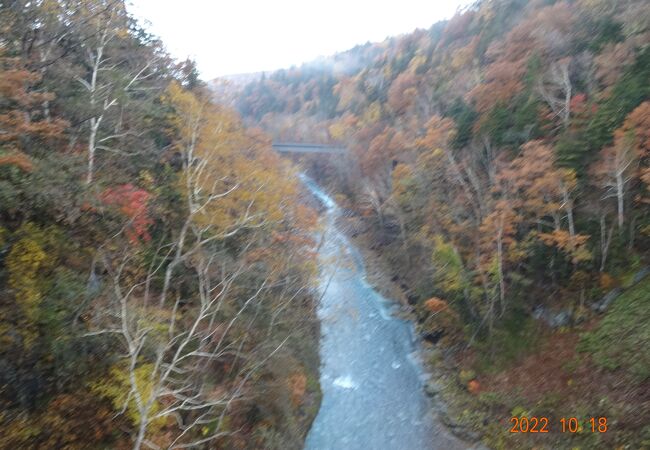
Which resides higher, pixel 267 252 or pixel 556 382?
pixel 267 252

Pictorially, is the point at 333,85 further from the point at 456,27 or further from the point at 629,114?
the point at 629,114

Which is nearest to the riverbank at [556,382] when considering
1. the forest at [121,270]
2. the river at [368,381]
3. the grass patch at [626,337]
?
the grass patch at [626,337]

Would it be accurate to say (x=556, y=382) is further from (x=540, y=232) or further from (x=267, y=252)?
(x=267, y=252)

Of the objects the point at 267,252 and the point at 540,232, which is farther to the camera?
the point at 540,232

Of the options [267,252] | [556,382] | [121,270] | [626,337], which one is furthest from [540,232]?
[121,270]

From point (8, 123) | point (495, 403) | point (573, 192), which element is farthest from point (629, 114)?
point (8, 123)

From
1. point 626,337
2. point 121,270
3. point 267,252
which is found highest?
point 121,270
